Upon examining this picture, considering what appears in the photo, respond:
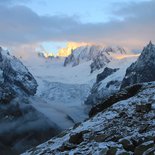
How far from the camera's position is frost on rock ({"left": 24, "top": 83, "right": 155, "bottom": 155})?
1208 inches

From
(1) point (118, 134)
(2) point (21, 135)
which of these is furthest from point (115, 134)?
(2) point (21, 135)

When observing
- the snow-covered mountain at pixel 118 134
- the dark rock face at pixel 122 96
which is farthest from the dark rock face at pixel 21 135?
the snow-covered mountain at pixel 118 134

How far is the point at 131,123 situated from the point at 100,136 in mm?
2320

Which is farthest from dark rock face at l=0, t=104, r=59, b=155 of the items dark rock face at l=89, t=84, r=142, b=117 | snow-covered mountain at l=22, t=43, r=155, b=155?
snow-covered mountain at l=22, t=43, r=155, b=155

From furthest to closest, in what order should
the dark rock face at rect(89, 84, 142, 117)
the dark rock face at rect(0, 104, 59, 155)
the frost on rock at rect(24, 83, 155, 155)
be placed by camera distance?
the dark rock face at rect(0, 104, 59, 155) < the dark rock face at rect(89, 84, 142, 117) < the frost on rock at rect(24, 83, 155, 155)

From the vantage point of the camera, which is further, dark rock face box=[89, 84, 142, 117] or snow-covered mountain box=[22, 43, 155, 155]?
dark rock face box=[89, 84, 142, 117]

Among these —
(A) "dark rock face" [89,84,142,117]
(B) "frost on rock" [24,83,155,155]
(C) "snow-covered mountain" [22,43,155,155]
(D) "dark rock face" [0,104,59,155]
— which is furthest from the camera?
(D) "dark rock face" [0,104,59,155]

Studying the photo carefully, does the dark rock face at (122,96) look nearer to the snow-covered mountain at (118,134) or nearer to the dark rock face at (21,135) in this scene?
the snow-covered mountain at (118,134)

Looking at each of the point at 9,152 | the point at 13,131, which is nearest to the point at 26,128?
the point at 13,131

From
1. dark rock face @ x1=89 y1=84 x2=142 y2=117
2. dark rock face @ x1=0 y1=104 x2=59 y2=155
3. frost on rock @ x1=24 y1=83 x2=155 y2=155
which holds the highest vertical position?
dark rock face @ x1=89 y1=84 x2=142 y2=117

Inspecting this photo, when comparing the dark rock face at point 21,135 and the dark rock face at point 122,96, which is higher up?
the dark rock face at point 122,96

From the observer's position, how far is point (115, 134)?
34.1 meters

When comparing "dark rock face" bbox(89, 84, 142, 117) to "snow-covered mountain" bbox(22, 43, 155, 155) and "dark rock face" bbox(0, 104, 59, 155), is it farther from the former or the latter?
"dark rock face" bbox(0, 104, 59, 155)

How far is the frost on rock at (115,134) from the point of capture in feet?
101
